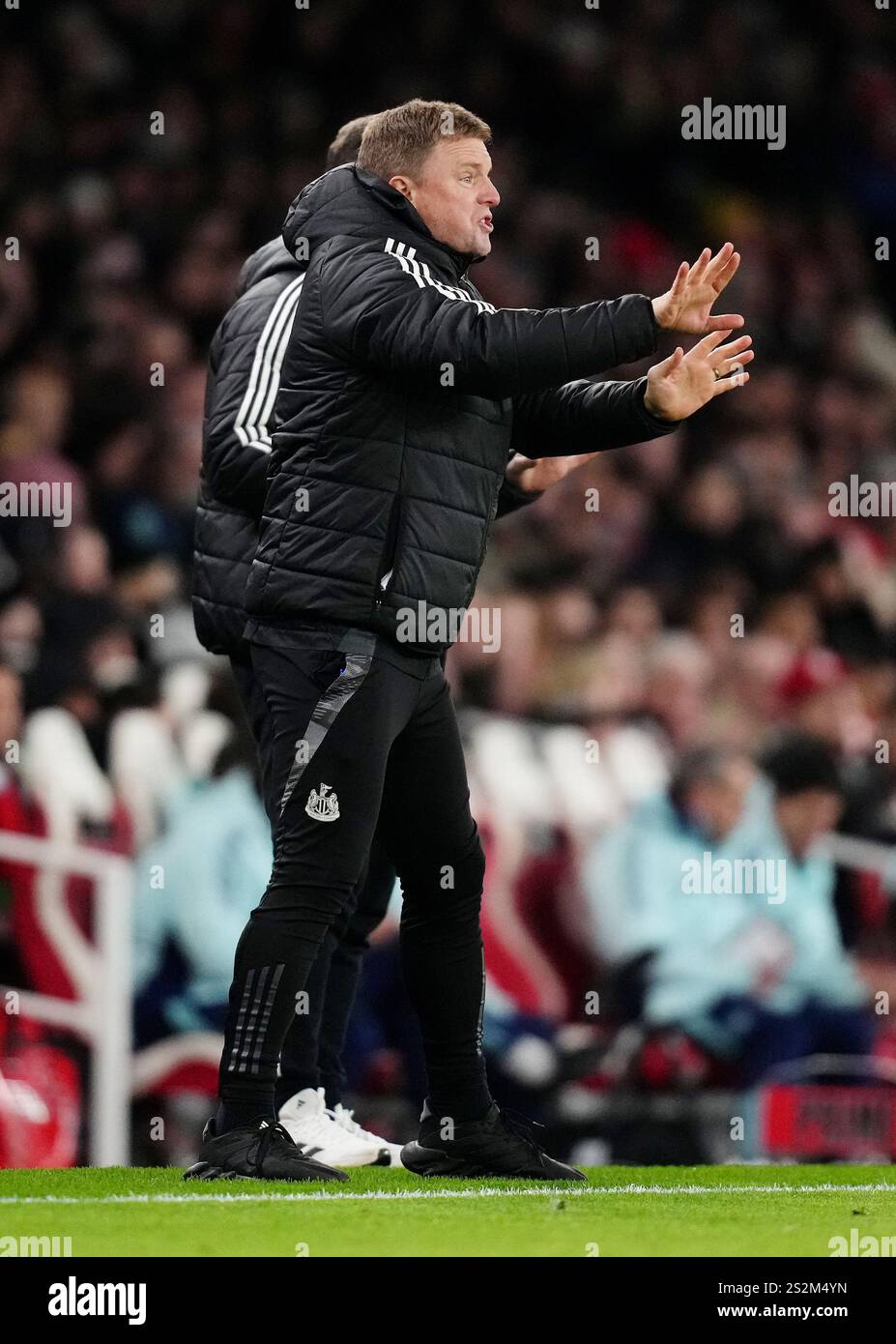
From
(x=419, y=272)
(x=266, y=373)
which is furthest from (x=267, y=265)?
(x=419, y=272)

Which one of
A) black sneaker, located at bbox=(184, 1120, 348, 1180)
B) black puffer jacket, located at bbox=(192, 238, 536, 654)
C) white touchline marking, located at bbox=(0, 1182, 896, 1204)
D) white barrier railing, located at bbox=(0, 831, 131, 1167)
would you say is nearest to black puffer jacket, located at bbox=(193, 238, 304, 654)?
black puffer jacket, located at bbox=(192, 238, 536, 654)

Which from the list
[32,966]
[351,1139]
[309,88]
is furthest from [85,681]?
[309,88]

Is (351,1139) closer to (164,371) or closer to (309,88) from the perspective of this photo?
(164,371)

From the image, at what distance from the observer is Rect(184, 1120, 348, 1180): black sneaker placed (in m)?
3.75

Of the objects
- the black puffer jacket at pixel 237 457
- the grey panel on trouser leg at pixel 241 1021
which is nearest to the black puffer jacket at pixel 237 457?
the black puffer jacket at pixel 237 457

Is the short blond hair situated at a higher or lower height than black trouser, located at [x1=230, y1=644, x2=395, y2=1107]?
higher

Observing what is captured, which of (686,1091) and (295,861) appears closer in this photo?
(295,861)

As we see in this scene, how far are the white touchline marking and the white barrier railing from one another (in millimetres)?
2249

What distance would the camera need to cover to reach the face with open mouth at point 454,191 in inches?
153

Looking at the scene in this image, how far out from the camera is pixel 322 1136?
14.2 ft

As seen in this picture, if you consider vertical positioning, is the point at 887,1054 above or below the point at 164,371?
Result: below

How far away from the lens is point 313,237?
3.88m

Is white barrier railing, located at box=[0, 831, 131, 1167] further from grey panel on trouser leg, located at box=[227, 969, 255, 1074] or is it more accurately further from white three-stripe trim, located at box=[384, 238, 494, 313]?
white three-stripe trim, located at box=[384, 238, 494, 313]

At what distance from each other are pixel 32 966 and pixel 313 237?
2.84 metres
